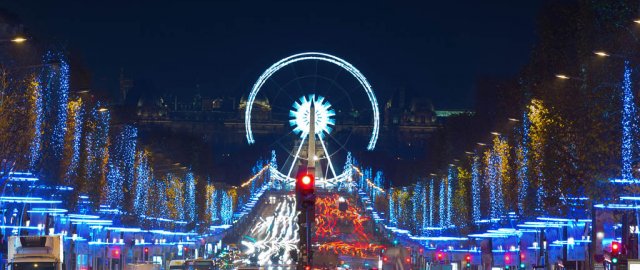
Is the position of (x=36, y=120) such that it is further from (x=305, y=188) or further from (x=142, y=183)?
(x=142, y=183)

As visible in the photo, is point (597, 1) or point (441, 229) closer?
point (597, 1)

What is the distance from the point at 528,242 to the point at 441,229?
45.6 m

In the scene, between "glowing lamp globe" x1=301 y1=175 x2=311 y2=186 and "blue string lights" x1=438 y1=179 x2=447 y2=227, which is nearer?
"glowing lamp globe" x1=301 y1=175 x2=311 y2=186

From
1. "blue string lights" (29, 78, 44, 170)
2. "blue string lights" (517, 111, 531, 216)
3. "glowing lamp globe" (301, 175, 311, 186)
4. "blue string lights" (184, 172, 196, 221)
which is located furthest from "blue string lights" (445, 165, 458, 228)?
"glowing lamp globe" (301, 175, 311, 186)

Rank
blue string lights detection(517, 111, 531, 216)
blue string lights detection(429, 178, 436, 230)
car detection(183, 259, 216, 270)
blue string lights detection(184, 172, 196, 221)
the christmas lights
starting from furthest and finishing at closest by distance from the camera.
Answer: blue string lights detection(184, 172, 196, 221) → blue string lights detection(429, 178, 436, 230) → the christmas lights → car detection(183, 259, 216, 270) → blue string lights detection(517, 111, 531, 216)

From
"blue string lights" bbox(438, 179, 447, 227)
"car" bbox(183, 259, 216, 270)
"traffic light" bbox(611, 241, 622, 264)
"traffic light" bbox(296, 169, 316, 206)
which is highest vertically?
"blue string lights" bbox(438, 179, 447, 227)

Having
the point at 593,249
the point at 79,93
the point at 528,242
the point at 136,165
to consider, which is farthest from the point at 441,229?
the point at 593,249

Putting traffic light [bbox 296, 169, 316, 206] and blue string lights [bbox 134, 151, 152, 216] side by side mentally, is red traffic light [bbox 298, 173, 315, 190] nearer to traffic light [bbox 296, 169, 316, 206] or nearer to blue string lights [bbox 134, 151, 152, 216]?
traffic light [bbox 296, 169, 316, 206]

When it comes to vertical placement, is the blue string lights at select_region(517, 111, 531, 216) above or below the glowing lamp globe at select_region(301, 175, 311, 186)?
above

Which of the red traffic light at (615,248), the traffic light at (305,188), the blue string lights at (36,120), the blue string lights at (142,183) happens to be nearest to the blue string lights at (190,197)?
the blue string lights at (142,183)

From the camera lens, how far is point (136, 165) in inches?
4734

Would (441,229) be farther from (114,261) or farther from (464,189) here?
(114,261)

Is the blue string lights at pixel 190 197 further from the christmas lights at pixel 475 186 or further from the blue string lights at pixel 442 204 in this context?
the christmas lights at pixel 475 186

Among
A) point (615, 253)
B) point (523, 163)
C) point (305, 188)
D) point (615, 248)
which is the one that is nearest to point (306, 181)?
point (305, 188)
